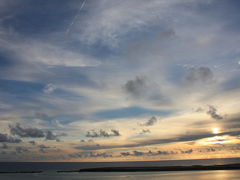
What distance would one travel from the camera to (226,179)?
84.9 m

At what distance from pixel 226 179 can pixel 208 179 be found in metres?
5.91

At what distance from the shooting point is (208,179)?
88125 mm
